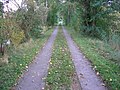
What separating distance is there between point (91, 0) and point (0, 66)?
53.4ft

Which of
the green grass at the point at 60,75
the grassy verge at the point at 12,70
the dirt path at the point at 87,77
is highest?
the grassy verge at the point at 12,70

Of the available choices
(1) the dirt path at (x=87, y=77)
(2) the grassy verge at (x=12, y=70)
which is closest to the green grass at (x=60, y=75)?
(1) the dirt path at (x=87, y=77)

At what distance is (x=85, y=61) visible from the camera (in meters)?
11.3

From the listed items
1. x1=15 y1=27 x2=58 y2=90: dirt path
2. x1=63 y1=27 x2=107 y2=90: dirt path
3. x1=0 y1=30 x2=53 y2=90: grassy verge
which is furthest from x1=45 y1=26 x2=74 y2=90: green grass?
x1=0 y1=30 x2=53 y2=90: grassy verge

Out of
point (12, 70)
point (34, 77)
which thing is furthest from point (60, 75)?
point (12, 70)

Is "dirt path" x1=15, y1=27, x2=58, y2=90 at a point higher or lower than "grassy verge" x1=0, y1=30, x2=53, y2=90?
lower

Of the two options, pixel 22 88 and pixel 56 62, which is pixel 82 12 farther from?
pixel 22 88

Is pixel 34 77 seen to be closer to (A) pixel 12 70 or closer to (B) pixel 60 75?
(B) pixel 60 75

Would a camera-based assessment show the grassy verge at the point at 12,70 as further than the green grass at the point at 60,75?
Yes

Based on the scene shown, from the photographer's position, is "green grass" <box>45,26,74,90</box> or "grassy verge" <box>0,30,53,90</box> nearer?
"green grass" <box>45,26,74,90</box>

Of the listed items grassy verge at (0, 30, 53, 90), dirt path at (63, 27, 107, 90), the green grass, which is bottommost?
dirt path at (63, 27, 107, 90)

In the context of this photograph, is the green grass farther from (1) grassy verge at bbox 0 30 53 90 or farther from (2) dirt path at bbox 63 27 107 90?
(1) grassy verge at bbox 0 30 53 90

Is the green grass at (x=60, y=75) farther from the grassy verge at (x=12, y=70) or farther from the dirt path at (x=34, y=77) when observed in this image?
the grassy verge at (x=12, y=70)

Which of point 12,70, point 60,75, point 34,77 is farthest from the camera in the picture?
point 12,70
